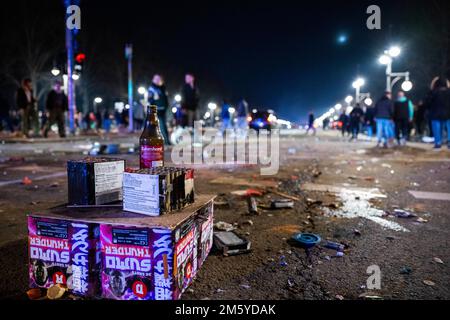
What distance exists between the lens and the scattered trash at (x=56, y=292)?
8.10 ft

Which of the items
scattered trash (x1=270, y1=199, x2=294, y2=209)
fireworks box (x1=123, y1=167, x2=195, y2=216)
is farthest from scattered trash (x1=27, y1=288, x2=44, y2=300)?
scattered trash (x1=270, y1=199, x2=294, y2=209)

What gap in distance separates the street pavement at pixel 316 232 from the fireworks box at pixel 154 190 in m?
0.58

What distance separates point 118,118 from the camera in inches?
1529

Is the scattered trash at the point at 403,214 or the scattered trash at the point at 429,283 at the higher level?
the scattered trash at the point at 403,214

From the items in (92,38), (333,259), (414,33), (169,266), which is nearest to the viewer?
(169,266)

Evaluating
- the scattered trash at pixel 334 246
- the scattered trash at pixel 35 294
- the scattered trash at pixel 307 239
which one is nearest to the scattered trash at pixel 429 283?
the scattered trash at pixel 334 246

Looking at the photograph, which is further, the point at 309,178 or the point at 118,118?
the point at 118,118

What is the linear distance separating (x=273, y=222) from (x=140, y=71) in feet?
165

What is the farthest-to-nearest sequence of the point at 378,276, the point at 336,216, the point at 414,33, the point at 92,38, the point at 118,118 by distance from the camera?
the point at 92,38
the point at 118,118
the point at 414,33
the point at 336,216
the point at 378,276

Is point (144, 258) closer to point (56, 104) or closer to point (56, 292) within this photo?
point (56, 292)

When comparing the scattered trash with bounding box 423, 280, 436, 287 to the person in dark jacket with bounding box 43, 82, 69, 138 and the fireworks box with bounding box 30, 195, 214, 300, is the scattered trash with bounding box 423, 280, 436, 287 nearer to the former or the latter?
the fireworks box with bounding box 30, 195, 214, 300

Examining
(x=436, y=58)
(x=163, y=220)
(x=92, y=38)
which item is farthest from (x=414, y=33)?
(x=163, y=220)

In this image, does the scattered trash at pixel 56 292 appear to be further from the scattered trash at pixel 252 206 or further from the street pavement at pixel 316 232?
the scattered trash at pixel 252 206
